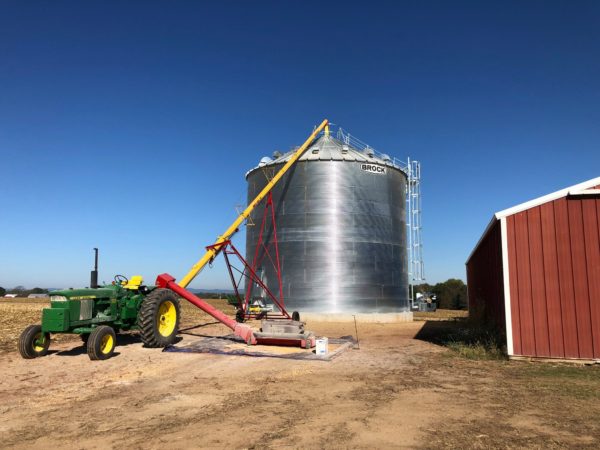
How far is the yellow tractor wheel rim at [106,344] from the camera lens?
1186 centimetres

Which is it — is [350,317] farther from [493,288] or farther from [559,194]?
[559,194]

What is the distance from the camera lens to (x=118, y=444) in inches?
220

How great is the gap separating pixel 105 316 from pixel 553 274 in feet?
39.9

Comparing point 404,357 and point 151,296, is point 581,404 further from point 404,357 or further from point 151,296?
point 151,296

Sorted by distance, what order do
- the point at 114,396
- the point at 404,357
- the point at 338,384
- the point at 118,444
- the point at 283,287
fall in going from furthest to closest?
the point at 283,287, the point at 404,357, the point at 338,384, the point at 114,396, the point at 118,444

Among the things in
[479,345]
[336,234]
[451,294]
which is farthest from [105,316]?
[451,294]

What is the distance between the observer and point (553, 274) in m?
11.4

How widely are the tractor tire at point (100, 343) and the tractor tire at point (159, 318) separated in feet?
4.12

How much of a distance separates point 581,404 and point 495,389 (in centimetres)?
144

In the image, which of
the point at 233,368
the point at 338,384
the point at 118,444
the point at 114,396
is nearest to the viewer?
the point at 118,444

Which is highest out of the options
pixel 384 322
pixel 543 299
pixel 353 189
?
pixel 353 189

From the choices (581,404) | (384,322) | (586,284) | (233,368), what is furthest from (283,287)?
(581,404)

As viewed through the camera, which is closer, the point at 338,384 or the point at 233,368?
the point at 338,384

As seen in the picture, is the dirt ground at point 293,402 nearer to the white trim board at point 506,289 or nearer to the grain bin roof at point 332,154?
the white trim board at point 506,289
